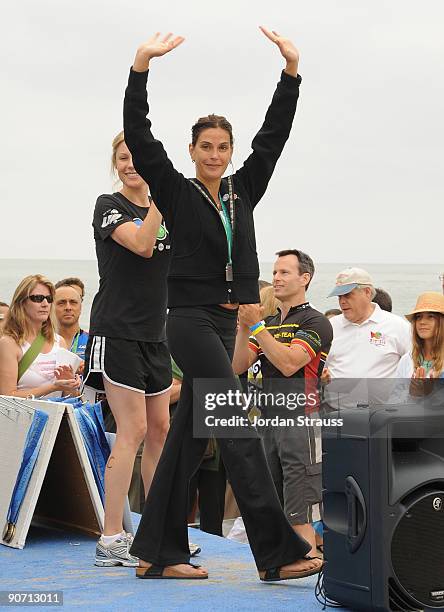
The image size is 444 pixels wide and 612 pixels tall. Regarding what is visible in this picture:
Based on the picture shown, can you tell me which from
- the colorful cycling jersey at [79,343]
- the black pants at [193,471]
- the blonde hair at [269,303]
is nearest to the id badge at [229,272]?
the black pants at [193,471]

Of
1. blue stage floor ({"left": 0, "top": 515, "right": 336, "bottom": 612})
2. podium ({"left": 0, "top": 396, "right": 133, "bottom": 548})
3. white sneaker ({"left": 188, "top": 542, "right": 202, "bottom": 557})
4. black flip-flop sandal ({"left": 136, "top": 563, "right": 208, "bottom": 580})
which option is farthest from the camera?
podium ({"left": 0, "top": 396, "right": 133, "bottom": 548})

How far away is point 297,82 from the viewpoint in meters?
3.73

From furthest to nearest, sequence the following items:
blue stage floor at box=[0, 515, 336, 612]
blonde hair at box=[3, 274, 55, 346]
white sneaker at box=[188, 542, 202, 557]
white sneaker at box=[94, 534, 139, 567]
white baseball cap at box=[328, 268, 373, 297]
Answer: white baseball cap at box=[328, 268, 373, 297], blonde hair at box=[3, 274, 55, 346], white sneaker at box=[188, 542, 202, 557], white sneaker at box=[94, 534, 139, 567], blue stage floor at box=[0, 515, 336, 612]

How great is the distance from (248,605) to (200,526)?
118 inches

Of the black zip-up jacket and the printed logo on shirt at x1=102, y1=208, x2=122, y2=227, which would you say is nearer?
the black zip-up jacket

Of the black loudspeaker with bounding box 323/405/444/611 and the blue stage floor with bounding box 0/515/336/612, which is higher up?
the black loudspeaker with bounding box 323/405/444/611

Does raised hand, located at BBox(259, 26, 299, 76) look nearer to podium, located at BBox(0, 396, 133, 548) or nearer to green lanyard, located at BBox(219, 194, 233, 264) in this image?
green lanyard, located at BBox(219, 194, 233, 264)

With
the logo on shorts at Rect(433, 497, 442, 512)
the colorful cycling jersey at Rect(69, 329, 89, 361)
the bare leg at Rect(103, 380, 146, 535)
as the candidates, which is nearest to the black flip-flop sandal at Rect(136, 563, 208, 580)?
the bare leg at Rect(103, 380, 146, 535)

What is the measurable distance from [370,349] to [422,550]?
10.5ft

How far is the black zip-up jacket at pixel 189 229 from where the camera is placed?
3.59 m

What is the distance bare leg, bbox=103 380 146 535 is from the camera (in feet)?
13.3

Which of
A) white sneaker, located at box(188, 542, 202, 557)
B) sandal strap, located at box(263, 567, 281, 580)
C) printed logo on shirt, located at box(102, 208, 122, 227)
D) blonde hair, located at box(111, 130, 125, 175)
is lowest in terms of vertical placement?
white sneaker, located at box(188, 542, 202, 557)

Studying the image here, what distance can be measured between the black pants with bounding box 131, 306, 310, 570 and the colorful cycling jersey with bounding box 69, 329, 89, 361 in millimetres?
3105

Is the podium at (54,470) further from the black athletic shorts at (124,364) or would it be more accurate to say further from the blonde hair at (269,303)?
the blonde hair at (269,303)
